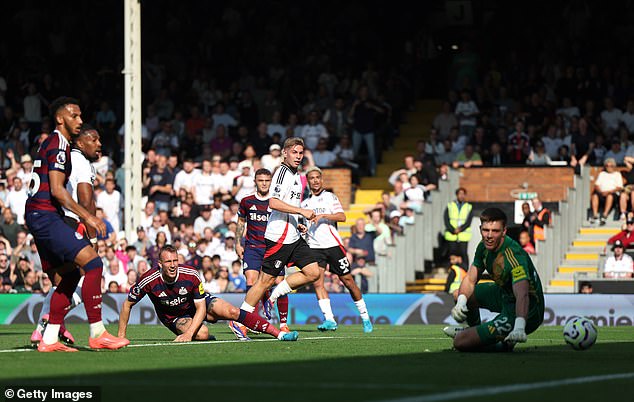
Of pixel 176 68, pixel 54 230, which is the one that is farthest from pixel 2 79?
pixel 54 230

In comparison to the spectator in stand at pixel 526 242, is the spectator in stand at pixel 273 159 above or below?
above

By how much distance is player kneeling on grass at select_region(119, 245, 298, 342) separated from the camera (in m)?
14.5

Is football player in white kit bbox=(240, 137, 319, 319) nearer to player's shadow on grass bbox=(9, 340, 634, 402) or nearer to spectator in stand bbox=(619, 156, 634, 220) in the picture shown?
player's shadow on grass bbox=(9, 340, 634, 402)

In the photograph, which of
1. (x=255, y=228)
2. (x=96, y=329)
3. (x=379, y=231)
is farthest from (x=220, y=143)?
(x=96, y=329)

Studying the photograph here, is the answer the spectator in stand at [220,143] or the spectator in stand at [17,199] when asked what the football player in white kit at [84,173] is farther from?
the spectator in stand at [220,143]

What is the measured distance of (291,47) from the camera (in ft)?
115

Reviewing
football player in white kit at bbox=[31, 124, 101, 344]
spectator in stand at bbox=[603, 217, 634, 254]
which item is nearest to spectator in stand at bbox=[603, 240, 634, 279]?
spectator in stand at bbox=[603, 217, 634, 254]

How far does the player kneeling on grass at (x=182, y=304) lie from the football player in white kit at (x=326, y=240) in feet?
11.9

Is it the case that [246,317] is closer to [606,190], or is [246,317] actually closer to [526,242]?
[526,242]

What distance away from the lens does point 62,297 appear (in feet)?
40.3

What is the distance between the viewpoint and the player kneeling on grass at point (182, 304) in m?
14.5

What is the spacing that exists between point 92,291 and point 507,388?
14.2ft

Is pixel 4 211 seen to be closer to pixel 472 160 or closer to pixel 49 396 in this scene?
pixel 472 160

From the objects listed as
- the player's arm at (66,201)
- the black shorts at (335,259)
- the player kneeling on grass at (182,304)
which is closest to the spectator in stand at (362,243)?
the black shorts at (335,259)
